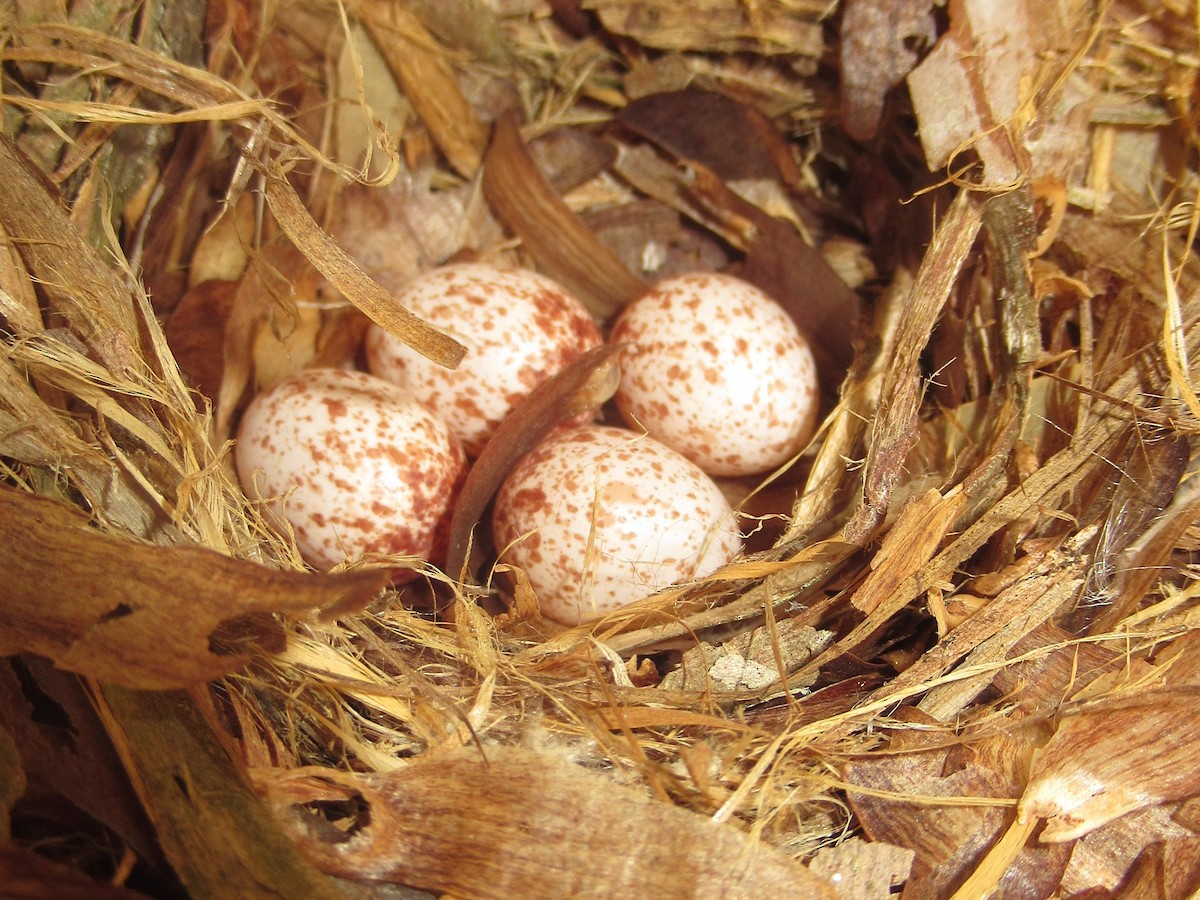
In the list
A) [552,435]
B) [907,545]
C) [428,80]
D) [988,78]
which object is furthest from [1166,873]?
[428,80]

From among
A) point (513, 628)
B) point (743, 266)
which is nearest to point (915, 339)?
point (743, 266)

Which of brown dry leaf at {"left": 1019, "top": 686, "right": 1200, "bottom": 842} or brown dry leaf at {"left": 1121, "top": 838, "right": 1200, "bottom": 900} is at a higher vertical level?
brown dry leaf at {"left": 1019, "top": 686, "right": 1200, "bottom": 842}

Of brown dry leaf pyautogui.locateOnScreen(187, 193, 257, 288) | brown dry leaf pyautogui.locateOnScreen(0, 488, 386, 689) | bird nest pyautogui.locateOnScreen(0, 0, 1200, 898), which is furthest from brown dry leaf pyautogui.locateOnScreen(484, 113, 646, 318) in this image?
brown dry leaf pyautogui.locateOnScreen(0, 488, 386, 689)

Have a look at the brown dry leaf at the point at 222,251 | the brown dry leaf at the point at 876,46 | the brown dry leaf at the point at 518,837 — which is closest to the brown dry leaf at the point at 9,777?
the brown dry leaf at the point at 518,837

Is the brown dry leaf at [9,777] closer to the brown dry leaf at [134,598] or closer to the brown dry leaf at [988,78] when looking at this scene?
the brown dry leaf at [134,598]

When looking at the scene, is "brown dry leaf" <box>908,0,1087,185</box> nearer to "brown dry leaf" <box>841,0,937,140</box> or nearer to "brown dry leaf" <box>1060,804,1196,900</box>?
"brown dry leaf" <box>841,0,937,140</box>

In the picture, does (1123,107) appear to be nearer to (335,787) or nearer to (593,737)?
(593,737)

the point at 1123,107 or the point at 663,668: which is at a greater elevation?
the point at 1123,107
